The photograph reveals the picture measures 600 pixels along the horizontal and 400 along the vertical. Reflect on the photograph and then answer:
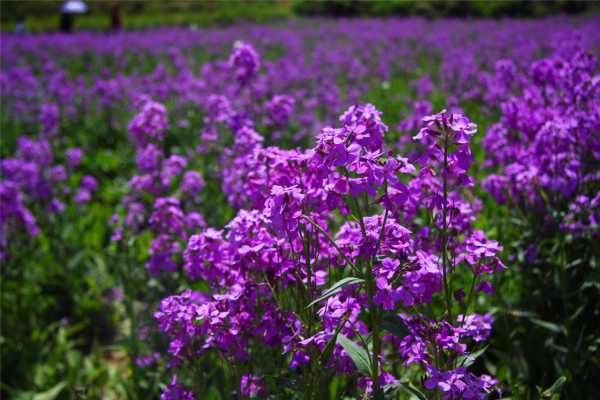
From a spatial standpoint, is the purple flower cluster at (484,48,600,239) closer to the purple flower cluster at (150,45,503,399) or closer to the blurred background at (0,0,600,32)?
the purple flower cluster at (150,45,503,399)

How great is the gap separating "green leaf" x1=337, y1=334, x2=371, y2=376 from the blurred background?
23.1 metres

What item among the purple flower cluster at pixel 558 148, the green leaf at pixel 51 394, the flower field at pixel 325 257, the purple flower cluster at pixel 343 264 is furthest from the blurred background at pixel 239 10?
the purple flower cluster at pixel 343 264

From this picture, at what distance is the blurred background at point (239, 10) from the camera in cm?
2289

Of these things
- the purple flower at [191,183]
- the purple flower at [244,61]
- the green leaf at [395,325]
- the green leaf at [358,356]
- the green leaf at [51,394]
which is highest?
the purple flower at [244,61]

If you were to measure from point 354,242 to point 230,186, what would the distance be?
5.08 feet

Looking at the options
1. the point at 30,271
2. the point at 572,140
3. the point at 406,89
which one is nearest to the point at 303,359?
the point at 572,140

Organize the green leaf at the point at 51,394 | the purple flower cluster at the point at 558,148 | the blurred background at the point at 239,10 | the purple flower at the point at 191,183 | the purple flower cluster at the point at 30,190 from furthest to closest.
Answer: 1. the blurred background at the point at 239,10
2. the purple flower cluster at the point at 30,190
3. the purple flower at the point at 191,183
4. the green leaf at the point at 51,394
5. the purple flower cluster at the point at 558,148

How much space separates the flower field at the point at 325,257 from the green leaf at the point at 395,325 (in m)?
0.03

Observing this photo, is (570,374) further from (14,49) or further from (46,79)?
(14,49)

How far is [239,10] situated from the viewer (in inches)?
1389

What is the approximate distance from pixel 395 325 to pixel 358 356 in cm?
17

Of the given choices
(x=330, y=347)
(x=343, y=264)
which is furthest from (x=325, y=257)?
(x=330, y=347)

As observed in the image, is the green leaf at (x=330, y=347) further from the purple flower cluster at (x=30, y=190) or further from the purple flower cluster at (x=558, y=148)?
the purple flower cluster at (x=30, y=190)

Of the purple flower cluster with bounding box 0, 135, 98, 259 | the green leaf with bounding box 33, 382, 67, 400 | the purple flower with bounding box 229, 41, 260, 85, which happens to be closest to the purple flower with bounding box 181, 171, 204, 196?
the purple flower with bounding box 229, 41, 260, 85
